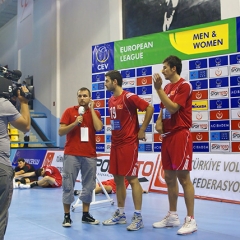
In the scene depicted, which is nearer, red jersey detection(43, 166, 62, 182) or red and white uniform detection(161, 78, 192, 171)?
red and white uniform detection(161, 78, 192, 171)

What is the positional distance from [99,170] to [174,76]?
4.57m

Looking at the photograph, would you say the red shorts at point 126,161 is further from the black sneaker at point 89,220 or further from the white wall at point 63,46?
the white wall at point 63,46

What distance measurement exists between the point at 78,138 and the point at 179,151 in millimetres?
1241

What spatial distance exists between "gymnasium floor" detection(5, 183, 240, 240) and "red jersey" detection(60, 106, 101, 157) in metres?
0.87

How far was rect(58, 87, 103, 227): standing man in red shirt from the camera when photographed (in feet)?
13.8

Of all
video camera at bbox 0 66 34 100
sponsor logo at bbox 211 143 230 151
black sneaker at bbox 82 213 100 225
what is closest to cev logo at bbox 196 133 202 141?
sponsor logo at bbox 211 143 230 151

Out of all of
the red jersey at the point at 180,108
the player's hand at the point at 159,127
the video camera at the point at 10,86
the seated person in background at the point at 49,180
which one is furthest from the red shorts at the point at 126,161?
the seated person in background at the point at 49,180

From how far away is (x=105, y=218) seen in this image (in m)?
4.77

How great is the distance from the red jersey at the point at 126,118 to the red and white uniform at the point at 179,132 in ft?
1.15

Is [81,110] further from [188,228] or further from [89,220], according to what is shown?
[188,228]

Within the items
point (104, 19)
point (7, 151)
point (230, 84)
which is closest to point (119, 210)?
point (7, 151)

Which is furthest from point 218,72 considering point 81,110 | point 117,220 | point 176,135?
point 117,220

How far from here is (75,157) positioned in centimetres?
426

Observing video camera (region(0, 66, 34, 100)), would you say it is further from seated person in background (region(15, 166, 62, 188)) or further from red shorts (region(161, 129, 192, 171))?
seated person in background (region(15, 166, 62, 188))
